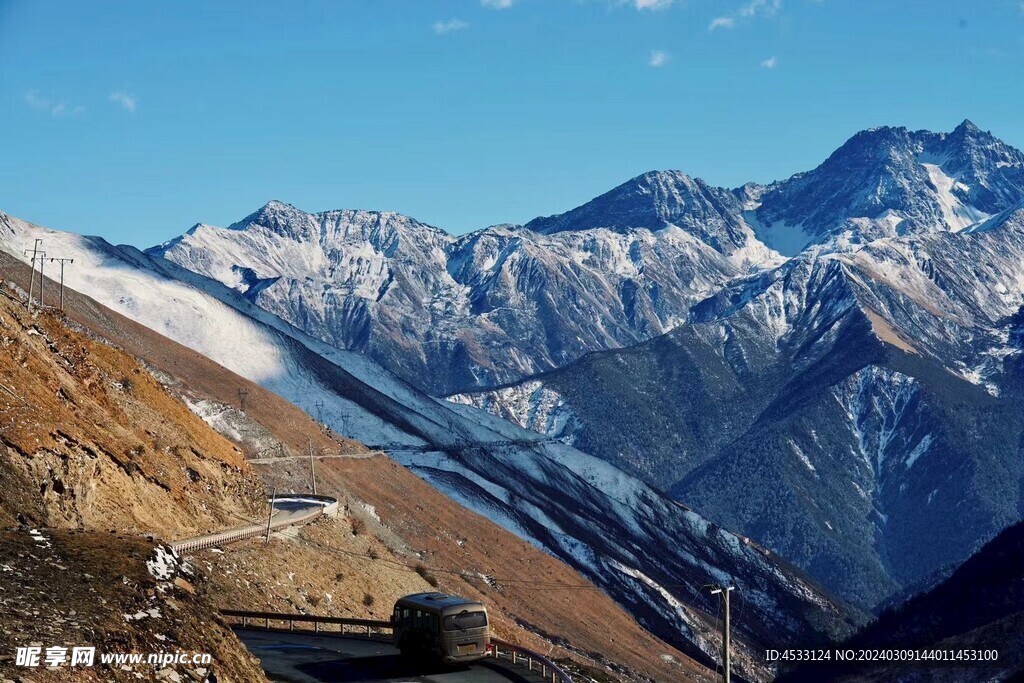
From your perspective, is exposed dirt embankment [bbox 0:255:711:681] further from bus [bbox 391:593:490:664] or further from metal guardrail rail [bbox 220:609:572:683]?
bus [bbox 391:593:490:664]

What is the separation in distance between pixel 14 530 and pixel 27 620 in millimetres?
7013

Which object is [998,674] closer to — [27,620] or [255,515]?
[255,515]

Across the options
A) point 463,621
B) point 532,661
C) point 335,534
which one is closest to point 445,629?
point 463,621

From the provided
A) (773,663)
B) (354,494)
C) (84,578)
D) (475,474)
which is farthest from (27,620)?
(773,663)

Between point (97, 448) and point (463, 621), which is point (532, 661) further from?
point (97, 448)

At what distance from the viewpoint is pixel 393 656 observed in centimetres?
4206

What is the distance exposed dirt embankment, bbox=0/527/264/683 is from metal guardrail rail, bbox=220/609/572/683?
32.5 ft

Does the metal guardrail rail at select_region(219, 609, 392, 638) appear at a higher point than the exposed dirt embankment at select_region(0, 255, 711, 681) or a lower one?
lower

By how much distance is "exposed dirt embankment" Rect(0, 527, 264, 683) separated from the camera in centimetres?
2744

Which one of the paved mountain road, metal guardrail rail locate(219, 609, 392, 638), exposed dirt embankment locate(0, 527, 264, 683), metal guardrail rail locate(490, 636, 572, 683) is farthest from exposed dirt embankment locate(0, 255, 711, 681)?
metal guardrail rail locate(490, 636, 572, 683)

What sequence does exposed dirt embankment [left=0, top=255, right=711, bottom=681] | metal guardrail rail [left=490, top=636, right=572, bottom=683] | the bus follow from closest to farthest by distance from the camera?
the bus, metal guardrail rail [left=490, top=636, right=572, bottom=683], exposed dirt embankment [left=0, top=255, right=711, bottom=681]

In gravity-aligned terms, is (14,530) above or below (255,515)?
below

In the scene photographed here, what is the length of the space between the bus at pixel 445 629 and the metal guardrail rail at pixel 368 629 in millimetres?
2076

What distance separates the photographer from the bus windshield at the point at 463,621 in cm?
3841
